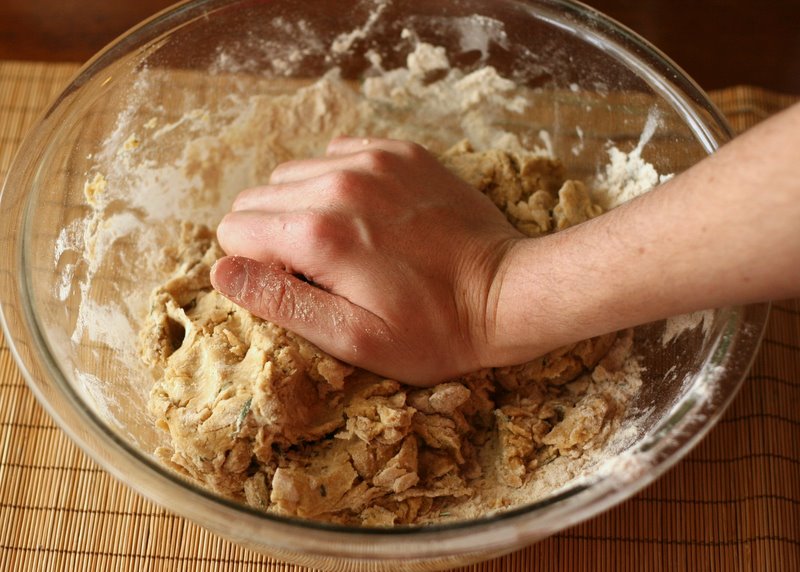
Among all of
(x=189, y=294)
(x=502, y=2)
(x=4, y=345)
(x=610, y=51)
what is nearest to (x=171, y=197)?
(x=189, y=294)

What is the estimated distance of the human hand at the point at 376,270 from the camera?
1.08m

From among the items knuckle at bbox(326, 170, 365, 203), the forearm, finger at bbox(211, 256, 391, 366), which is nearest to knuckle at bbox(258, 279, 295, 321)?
finger at bbox(211, 256, 391, 366)

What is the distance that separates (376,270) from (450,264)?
115mm

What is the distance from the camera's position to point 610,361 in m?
1.20

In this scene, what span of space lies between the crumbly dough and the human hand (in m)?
0.04

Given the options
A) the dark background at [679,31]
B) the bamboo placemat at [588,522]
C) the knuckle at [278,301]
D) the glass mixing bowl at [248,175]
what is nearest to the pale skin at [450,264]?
the knuckle at [278,301]

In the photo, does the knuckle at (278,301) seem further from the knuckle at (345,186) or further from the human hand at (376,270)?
the knuckle at (345,186)

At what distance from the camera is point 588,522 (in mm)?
1187

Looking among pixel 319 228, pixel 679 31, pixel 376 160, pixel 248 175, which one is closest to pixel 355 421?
pixel 319 228

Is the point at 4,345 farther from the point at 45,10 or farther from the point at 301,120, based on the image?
the point at 45,10

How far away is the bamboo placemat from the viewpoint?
115 cm

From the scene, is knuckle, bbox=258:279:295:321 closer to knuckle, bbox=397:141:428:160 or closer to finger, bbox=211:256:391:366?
finger, bbox=211:256:391:366

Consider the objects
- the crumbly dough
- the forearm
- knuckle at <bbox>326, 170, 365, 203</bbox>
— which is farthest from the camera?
knuckle at <bbox>326, 170, 365, 203</bbox>

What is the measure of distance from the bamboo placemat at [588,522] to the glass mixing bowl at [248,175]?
0.56ft
